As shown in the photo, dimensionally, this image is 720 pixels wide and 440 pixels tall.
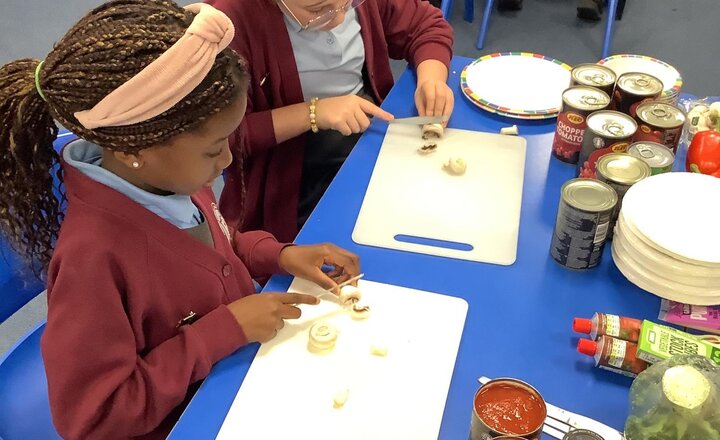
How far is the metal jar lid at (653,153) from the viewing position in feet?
3.39

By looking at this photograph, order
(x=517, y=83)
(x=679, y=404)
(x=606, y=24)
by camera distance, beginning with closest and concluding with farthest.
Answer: (x=679, y=404)
(x=517, y=83)
(x=606, y=24)

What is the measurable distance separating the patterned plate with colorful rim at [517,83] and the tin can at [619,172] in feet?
0.96

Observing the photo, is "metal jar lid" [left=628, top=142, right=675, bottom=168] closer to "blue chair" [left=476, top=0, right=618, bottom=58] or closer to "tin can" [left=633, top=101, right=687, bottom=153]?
"tin can" [left=633, top=101, right=687, bottom=153]

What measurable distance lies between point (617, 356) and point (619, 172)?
30 cm

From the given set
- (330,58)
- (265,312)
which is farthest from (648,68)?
(265,312)

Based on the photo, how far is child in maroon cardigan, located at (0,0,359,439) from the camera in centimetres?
76

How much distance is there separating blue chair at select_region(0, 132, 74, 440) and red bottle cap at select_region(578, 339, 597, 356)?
77cm

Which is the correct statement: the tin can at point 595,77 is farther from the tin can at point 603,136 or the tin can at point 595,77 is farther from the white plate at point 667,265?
the white plate at point 667,265

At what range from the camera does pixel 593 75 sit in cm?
119

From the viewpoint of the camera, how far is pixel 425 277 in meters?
0.99

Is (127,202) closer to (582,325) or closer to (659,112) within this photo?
(582,325)

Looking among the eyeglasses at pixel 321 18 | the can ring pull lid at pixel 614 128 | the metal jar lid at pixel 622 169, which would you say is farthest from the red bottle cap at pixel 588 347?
the eyeglasses at pixel 321 18

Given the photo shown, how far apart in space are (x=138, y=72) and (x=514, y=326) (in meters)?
0.55

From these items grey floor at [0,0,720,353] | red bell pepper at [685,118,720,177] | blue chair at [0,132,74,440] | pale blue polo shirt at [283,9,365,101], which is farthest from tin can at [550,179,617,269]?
grey floor at [0,0,720,353]
